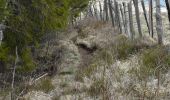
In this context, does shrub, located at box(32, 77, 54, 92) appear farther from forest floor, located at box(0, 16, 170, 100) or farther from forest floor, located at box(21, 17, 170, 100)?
forest floor, located at box(21, 17, 170, 100)

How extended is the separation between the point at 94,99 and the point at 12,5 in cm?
498

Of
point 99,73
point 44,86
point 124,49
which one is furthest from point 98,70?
point 124,49

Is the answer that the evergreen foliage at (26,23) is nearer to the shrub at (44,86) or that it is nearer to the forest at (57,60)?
the forest at (57,60)

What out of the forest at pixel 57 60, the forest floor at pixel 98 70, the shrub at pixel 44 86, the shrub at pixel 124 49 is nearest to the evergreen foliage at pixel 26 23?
the forest at pixel 57 60

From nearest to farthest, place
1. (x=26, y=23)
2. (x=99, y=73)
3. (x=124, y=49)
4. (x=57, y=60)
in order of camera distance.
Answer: (x=99, y=73) → (x=26, y=23) → (x=124, y=49) → (x=57, y=60)

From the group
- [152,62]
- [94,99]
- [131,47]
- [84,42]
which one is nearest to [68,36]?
[84,42]

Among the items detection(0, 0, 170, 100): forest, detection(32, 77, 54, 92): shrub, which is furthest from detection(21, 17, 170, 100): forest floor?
detection(32, 77, 54, 92): shrub

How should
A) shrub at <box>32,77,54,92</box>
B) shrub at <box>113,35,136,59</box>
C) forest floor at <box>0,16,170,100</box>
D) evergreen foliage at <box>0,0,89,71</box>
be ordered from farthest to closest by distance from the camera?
shrub at <box>113,35,136,59</box> < evergreen foliage at <box>0,0,89,71</box> < shrub at <box>32,77,54,92</box> < forest floor at <box>0,16,170,100</box>

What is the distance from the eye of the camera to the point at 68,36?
21297 mm

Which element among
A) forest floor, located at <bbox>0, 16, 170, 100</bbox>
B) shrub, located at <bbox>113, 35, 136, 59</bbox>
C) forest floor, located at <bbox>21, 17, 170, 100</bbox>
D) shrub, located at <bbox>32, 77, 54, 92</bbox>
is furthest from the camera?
shrub, located at <bbox>113, 35, 136, 59</bbox>

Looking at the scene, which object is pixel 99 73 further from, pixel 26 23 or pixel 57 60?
pixel 57 60

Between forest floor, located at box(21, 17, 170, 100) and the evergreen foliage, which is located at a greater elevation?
the evergreen foliage

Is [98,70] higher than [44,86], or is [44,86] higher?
[98,70]

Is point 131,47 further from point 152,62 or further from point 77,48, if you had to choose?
point 77,48
